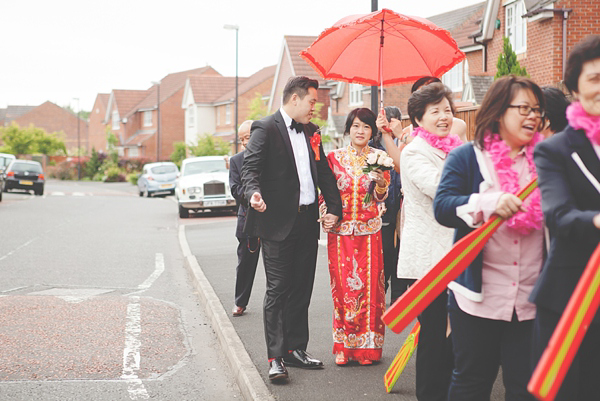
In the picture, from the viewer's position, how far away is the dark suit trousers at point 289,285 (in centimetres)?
573

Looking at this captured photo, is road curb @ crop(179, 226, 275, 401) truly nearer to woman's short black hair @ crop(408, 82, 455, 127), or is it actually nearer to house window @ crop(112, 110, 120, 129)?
woman's short black hair @ crop(408, 82, 455, 127)

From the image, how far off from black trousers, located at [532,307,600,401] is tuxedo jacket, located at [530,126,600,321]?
0.28 feet

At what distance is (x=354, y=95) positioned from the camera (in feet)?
139

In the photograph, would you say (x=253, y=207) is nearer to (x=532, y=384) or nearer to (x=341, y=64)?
(x=341, y=64)

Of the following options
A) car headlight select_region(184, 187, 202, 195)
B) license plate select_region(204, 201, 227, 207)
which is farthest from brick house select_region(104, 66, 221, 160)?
license plate select_region(204, 201, 227, 207)

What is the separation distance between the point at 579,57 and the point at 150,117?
82.5 m

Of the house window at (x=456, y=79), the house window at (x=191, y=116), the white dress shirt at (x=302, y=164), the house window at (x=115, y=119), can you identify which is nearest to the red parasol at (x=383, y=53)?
the white dress shirt at (x=302, y=164)

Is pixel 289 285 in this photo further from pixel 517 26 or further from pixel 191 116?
pixel 191 116

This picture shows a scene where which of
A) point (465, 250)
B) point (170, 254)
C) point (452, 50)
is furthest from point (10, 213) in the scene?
point (465, 250)

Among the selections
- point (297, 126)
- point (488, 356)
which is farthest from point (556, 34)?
point (488, 356)

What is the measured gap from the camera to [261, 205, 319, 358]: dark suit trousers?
5.73 m

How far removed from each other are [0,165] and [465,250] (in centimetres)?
4648

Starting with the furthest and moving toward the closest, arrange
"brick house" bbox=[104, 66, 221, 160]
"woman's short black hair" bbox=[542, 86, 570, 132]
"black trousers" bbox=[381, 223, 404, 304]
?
"brick house" bbox=[104, 66, 221, 160]
"black trousers" bbox=[381, 223, 404, 304]
"woman's short black hair" bbox=[542, 86, 570, 132]

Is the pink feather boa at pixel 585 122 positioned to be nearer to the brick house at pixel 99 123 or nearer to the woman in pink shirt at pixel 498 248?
the woman in pink shirt at pixel 498 248
